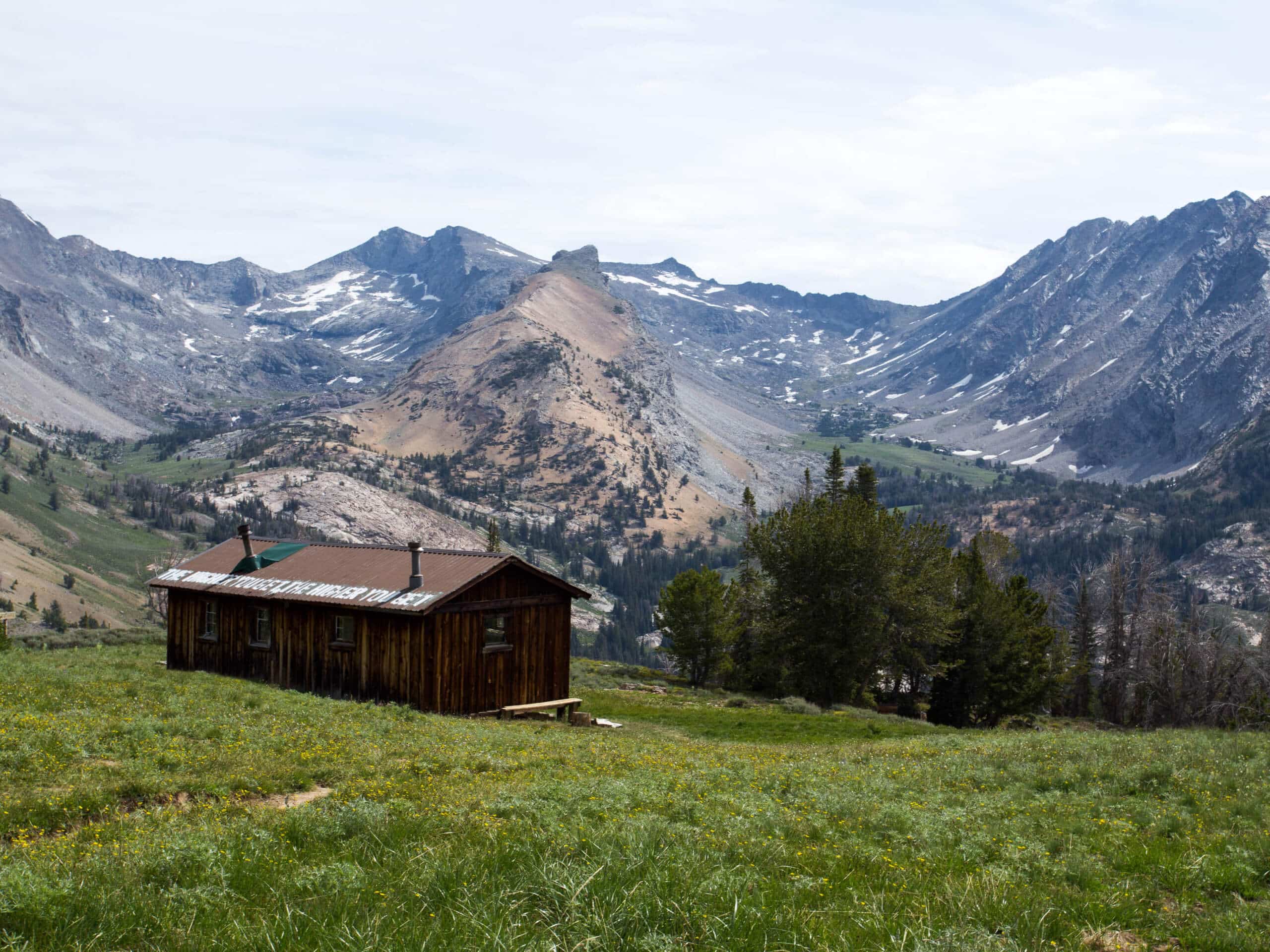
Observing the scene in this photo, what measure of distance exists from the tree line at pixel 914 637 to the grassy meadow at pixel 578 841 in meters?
35.6

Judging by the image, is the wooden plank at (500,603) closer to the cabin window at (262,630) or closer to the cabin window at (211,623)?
the cabin window at (262,630)

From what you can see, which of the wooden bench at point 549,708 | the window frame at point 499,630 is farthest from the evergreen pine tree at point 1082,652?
the window frame at point 499,630

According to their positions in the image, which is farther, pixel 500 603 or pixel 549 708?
pixel 549 708

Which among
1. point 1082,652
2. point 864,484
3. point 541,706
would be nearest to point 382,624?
point 541,706

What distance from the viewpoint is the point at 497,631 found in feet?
113

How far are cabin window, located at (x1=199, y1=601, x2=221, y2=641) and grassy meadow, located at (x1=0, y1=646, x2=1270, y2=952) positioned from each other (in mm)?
13008

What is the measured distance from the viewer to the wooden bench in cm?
3375

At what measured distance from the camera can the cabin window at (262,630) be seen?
3584 cm

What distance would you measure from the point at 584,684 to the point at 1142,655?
55.0 meters

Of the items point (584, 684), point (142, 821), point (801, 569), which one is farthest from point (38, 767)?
point (801, 569)

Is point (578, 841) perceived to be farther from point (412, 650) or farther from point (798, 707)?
point (798, 707)

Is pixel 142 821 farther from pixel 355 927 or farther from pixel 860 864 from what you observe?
pixel 860 864

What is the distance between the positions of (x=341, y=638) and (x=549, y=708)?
25.9 ft

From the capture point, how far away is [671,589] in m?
76.2
